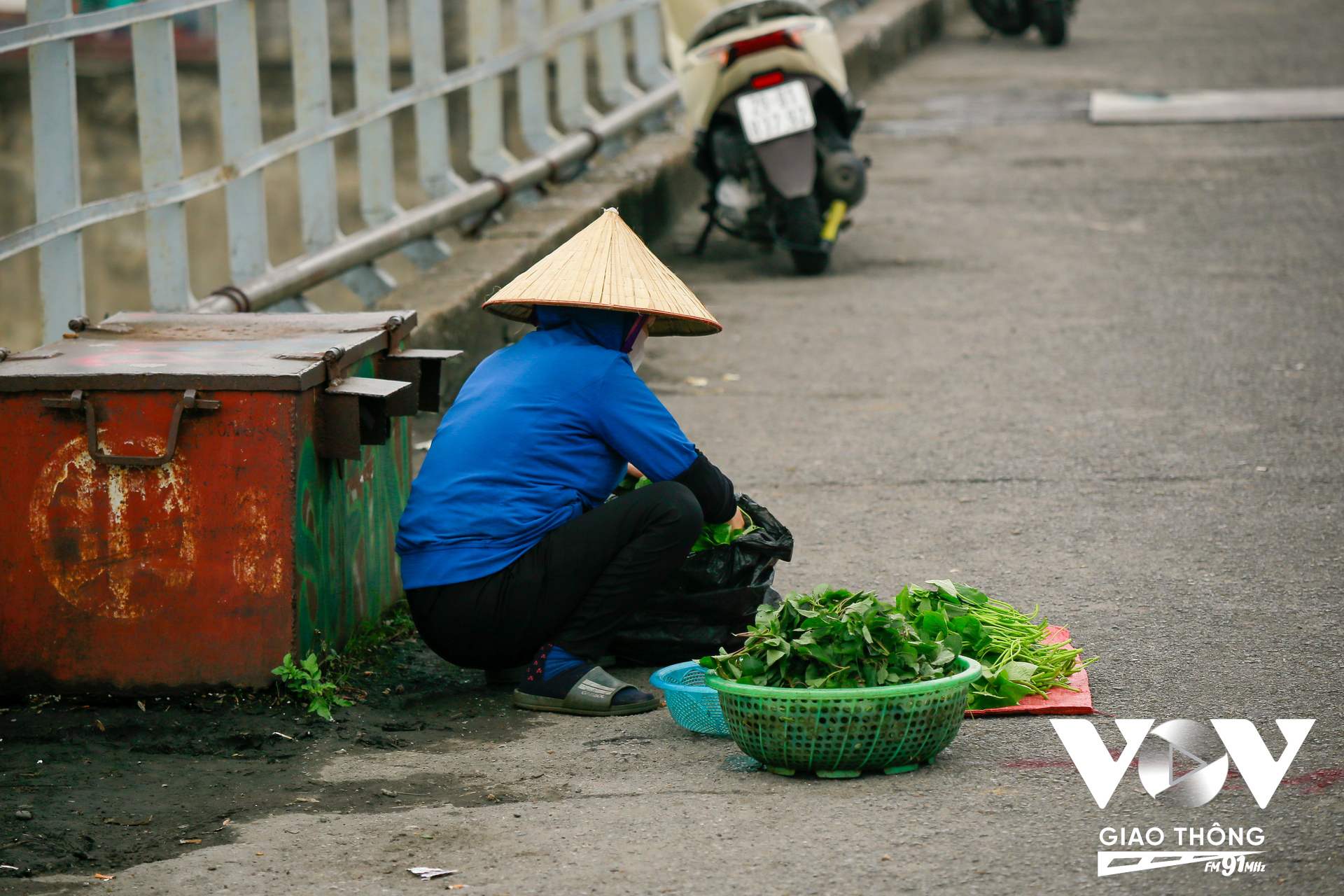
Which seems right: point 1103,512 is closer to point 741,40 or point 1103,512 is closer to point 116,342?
point 116,342

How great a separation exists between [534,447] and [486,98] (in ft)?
16.3

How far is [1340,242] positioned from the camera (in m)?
9.05

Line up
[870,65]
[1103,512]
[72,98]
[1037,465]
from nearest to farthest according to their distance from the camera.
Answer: [72,98] < [1103,512] < [1037,465] < [870,65]

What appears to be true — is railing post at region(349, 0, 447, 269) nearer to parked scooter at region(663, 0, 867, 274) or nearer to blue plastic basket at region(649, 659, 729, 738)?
parked scooter at region(663, 0, 867, 274)

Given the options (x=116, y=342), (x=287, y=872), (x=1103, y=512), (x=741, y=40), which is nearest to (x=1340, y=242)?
(x=741, y=40)

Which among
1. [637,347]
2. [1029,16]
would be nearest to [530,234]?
[637,347]

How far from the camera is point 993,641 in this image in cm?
387

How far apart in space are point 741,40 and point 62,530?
17.6 ft

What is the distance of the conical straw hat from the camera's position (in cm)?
398

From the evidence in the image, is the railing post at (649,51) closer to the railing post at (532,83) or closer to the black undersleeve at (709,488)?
the railing post at (532,83)

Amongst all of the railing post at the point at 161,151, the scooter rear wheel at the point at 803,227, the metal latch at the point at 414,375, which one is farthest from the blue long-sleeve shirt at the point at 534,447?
the scooter rear wheel at the point at 803,227

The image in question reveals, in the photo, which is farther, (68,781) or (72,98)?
(72,98)

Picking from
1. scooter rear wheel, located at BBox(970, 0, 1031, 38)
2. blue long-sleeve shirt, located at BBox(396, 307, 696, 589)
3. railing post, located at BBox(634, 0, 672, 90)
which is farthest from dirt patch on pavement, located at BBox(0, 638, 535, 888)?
scooter rear wheel, located at BBox(970, 0, 1031, 38)

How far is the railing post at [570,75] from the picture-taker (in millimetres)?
9617
